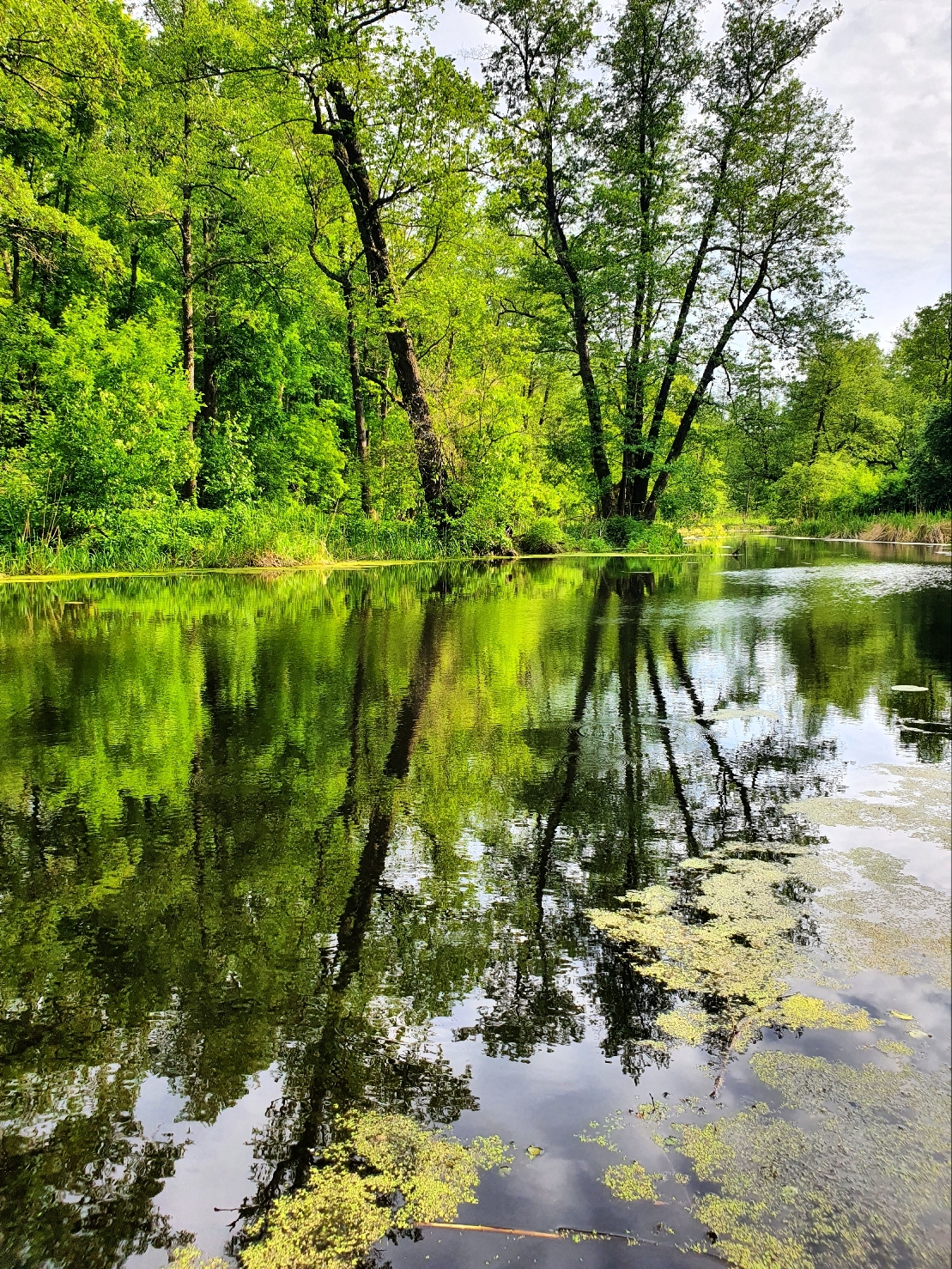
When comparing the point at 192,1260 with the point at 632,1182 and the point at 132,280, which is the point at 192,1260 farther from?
the point at 132,280

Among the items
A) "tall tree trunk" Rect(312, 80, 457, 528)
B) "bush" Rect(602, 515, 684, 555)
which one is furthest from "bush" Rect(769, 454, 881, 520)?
"tall tree trunk" Rect(312, 80, 457, 528)

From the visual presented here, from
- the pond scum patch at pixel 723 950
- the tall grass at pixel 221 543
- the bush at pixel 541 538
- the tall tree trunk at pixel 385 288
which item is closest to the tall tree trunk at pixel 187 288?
the tall tree trunk at pixel 385 288

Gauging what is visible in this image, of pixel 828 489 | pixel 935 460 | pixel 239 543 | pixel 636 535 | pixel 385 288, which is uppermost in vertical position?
pixel 385 288

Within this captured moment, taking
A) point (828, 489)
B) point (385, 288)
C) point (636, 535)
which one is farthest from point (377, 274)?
point (828, 489)

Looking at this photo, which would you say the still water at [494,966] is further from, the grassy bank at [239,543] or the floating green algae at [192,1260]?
the grassy bank at [239,543]

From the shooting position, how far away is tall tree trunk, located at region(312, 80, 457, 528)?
1517 centimetres

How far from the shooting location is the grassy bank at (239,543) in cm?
1268

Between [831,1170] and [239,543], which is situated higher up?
[239,543]

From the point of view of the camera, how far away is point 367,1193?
1.24 metres

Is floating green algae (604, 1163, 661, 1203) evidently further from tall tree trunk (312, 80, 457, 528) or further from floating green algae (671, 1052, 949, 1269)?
tall tree trunk (312, 80, 457, 528)

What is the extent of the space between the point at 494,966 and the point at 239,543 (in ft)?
45.7

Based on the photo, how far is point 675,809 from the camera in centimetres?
287

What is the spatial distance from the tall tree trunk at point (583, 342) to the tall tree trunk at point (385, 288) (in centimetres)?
534

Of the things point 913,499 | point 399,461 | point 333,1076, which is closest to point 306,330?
point 399,461
